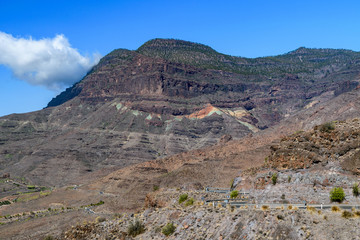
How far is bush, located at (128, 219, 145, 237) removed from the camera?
91.6ft

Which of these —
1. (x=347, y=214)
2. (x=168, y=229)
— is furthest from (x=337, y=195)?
(x=168, y=229)

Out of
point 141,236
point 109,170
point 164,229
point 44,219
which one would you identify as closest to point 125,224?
point 141,236

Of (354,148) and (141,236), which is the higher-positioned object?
(354,148)

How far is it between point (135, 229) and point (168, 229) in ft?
13.4

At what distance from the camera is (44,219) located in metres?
68.2

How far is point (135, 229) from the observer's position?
2811 centimetres

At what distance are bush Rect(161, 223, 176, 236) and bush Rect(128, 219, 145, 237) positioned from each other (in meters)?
3.32

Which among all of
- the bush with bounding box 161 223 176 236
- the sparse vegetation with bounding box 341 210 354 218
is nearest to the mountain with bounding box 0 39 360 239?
the sparse vegetation with bounding box 341 210 354 218

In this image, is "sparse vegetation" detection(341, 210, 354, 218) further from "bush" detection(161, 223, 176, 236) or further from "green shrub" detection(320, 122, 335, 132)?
"green shrub" detection(320, 122, 335, 132)

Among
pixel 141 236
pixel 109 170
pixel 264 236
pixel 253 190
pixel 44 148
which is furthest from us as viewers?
pixel 44 148

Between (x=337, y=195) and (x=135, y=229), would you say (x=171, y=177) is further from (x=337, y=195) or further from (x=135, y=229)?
(x=337, y=195)

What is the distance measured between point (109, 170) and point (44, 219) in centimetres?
7297

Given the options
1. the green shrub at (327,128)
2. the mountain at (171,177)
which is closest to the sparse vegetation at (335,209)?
the mountain at (171,177)

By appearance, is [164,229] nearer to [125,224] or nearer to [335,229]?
[125,224]
